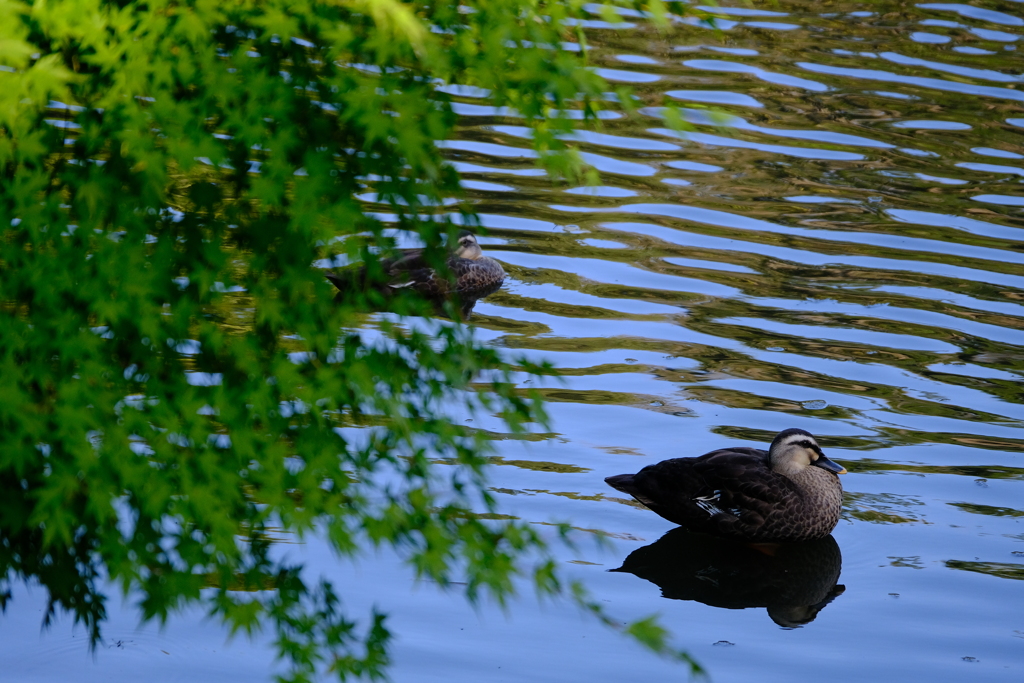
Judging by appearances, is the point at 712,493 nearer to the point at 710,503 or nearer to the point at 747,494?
the point at 710,503

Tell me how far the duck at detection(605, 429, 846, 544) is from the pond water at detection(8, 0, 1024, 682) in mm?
178

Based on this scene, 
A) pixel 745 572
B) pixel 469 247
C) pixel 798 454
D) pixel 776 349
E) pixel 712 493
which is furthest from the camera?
pixel 469 247

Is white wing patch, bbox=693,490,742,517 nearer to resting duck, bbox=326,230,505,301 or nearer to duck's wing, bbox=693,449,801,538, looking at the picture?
duck's wing, bbox=693,449,801,538

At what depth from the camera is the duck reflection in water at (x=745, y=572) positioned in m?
6.91

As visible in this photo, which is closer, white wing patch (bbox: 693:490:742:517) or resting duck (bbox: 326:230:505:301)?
white wing patch (bbox: 693:490:742:517)

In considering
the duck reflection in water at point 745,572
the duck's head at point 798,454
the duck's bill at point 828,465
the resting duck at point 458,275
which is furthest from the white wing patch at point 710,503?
the resting duck at point 458,275

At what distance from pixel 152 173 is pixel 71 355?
56 centimetres

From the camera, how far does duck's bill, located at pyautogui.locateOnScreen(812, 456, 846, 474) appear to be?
7660 millimetres

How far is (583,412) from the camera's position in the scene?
8.96m

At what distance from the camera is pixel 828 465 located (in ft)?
25.2

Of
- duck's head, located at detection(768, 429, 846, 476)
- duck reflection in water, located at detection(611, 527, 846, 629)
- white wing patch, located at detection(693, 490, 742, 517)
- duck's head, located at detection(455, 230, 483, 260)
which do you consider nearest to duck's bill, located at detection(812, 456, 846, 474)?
duck's head, located at detection(768, 429, 846, 476)

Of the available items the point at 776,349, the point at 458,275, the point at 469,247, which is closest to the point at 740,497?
the point at 776,349

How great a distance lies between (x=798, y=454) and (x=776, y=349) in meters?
2.59

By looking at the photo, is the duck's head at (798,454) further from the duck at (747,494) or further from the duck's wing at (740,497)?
the duck's wing at (740,497)
